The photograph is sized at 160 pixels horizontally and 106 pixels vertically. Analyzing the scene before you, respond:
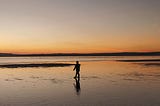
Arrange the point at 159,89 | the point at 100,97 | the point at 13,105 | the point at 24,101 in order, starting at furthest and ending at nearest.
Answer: the point at 159,89 → the point at 100,97 → the point at 24,101 → the point at 13,105

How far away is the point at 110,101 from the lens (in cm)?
1784

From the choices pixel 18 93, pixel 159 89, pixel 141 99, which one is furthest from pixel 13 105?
pixel 159 89

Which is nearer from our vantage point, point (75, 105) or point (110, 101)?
point (75, 105)

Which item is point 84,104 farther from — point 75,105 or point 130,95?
point 130,95

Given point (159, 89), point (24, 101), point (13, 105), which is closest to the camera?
point (13, 105)

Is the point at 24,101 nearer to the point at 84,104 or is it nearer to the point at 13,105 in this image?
the point at 13,105

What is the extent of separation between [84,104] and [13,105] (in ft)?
13.6

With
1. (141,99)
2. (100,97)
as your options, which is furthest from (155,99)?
(100,97)

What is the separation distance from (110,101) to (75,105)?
2.51m

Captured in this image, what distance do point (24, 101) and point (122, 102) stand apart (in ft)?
20.0

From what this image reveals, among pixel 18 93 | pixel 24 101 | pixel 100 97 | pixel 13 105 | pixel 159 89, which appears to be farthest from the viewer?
pixel 159 89

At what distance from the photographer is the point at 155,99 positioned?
18.5 m

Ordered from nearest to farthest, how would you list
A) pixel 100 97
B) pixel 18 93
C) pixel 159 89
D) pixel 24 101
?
pixel 24 101 < pixel 100 97 < pixel 18 93 < pixel 159 89

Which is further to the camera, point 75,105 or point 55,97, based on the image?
point 55,97
